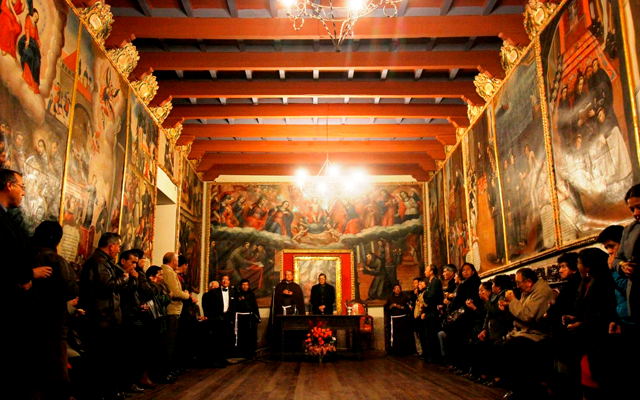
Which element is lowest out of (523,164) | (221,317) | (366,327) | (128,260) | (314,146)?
(366,327)

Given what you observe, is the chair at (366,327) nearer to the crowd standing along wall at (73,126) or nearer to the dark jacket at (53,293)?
the crowd standing along wall at (73,126)

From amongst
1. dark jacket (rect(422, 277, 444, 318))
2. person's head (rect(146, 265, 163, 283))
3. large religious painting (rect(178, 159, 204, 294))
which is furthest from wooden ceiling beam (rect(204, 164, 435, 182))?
person's head (rect(146, 265, 163, 283))

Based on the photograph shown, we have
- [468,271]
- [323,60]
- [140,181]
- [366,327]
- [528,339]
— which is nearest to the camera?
[528,339]

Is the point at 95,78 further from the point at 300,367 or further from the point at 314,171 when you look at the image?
the point at 314,171

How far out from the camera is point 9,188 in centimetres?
425

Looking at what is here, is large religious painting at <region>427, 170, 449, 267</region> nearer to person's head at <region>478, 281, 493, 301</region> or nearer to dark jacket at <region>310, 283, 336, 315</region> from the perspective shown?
dark jacket at <region>310, 283, 336, 315</region>

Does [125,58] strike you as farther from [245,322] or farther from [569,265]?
[569,265]

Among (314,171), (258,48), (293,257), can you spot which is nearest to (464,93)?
(258,48)

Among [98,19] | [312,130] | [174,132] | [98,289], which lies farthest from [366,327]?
[98,19]

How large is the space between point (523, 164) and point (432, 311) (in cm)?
359

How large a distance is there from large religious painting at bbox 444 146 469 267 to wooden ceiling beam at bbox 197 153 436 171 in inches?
68.7

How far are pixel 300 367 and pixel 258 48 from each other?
6047 millimetres

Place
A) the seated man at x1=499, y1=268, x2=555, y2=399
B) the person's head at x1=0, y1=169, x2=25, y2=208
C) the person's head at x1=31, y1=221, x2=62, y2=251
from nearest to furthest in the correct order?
the person's head at x1=0, y1=169, x2=25, y2=208
the person's head at x1=31, y1=221, x2=62, y2=251
the seated man at x1=499, y1=268, x2=555, y2=399

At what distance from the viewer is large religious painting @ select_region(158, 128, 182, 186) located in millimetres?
12266
